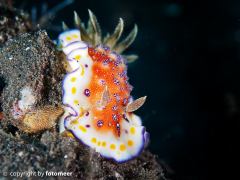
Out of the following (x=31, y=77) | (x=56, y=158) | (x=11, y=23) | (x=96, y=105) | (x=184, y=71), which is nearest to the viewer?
(x=56, y=158)

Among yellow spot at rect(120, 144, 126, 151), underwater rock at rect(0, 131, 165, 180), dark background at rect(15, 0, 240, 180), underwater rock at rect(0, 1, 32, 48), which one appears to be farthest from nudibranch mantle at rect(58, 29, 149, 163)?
dark background at rect(15, 0, 240, 180)

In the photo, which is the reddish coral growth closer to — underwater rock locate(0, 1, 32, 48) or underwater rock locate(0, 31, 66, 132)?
underwater rock locate(0, 31, 66, 132)

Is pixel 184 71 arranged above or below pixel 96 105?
below

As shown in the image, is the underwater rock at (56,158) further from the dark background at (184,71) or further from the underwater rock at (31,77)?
the dark background at (184,71)

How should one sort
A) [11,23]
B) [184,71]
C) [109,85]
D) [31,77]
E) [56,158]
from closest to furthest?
1. [56,158]
2. [31,77]
3. [109,85]
4. [11,23]
5. [184,71]

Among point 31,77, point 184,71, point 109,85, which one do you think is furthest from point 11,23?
point 184,71

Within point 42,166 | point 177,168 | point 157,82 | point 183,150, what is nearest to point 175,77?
point 157,82

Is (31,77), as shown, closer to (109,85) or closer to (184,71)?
(109,85)

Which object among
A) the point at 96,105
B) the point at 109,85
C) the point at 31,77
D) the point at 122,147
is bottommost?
the point at 122,147
